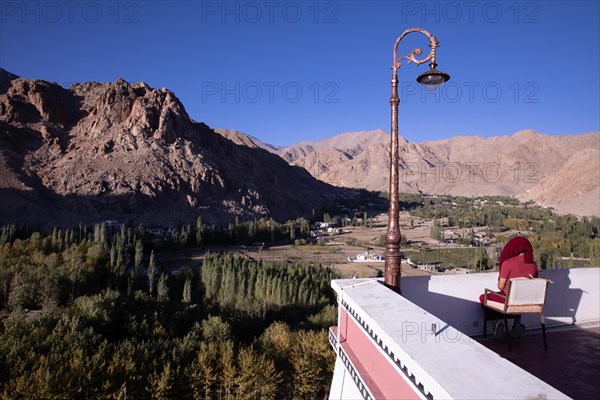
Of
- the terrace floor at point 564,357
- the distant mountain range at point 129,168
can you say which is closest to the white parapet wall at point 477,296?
the terrace floor at point 564,357

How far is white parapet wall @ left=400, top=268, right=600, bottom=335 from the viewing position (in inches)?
168

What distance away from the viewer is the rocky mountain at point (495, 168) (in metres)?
77.8

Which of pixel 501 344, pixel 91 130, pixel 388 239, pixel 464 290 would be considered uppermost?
pixel 91 130

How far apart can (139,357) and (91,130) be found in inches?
2580

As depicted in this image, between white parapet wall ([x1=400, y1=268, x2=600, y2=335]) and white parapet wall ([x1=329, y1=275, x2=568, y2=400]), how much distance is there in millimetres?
871

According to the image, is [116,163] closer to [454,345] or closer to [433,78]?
[433,78]

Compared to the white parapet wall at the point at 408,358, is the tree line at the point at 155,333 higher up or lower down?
lower down

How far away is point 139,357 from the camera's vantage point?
567 inches

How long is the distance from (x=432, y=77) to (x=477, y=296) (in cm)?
243

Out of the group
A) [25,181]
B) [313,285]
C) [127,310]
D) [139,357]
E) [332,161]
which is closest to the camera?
[139,357]

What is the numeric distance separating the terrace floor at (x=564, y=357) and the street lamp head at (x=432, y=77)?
2.77 metres

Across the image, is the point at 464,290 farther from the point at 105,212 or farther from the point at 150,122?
the point at 150,122

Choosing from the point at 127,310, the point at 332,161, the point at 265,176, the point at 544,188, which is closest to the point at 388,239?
the point at 127,310

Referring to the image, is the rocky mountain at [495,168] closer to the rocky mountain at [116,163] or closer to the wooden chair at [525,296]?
the rocky mountain at [116,163]
